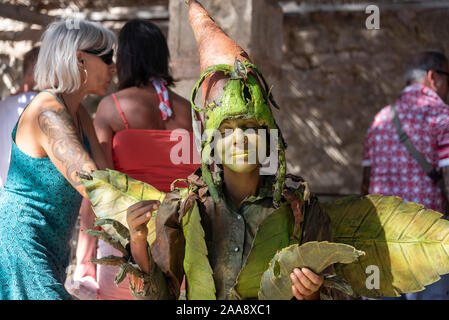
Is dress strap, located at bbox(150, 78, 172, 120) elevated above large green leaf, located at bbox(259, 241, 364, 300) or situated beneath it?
elevated above

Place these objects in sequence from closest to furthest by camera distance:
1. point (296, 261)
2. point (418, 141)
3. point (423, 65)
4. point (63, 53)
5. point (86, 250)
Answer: point (296, 261), point (63, 53), point (86, 250), point (418, 141), point (423, 65)

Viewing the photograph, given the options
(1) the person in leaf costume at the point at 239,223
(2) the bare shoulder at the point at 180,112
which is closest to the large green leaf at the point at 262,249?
(1) the person in leaf costume at the point at 239,223

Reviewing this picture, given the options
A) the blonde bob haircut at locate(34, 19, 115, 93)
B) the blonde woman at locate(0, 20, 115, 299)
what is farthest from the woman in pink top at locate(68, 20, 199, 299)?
the blonde bob haircut at locate(34, 19, 115, 93)

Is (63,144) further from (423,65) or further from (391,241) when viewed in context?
(423,65)

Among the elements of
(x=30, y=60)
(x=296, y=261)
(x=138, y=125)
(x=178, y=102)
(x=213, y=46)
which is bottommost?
(x=296, y=261)

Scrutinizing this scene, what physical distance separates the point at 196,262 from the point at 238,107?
0.50m

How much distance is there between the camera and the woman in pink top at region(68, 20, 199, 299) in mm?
2877

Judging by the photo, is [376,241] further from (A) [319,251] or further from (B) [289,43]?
(B) [289,43]

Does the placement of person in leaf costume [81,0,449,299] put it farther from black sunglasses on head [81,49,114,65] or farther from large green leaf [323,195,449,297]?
black sunglasses on head [81,49,114,65]

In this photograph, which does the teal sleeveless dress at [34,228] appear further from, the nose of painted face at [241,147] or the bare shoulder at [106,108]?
the nose of painted face at [241,147]

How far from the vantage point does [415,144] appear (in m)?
3.38

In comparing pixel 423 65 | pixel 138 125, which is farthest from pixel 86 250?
pixel 423 65

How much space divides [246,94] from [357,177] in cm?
327
